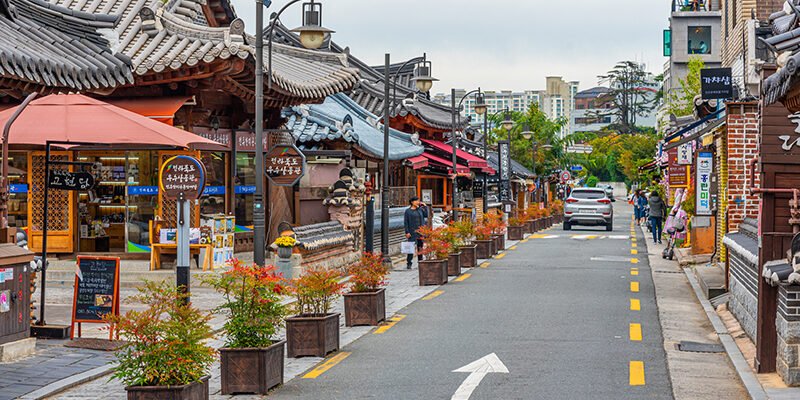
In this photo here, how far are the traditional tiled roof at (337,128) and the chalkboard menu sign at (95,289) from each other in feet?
49.3

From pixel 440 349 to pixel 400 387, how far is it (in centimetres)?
251

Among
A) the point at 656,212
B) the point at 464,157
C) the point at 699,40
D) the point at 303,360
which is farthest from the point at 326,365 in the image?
the point at 699,40

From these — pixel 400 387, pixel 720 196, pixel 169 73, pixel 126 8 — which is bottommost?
pixel 400 387

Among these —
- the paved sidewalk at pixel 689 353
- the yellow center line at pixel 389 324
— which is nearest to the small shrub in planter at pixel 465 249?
the paved sidewalk at pixel 689 353

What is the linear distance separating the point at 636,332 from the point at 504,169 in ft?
139

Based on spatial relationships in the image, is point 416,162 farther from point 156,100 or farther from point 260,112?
point 260,112

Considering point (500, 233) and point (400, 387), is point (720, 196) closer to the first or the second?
point (500, 233)

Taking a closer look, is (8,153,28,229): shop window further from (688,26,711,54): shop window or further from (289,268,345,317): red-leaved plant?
(688,26,711,54): shop window

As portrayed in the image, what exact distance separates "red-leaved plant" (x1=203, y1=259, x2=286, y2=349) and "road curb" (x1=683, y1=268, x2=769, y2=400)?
16.2 feet

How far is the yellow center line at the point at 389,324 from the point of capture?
1525 centimetres

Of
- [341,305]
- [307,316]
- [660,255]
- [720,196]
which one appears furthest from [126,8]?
[660,255]

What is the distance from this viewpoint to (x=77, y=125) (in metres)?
13.8

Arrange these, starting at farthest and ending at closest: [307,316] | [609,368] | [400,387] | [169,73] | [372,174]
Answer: [372,174] < [169,73] < [307,316] < [609,368] < [400,387]

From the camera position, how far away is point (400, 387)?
435 inches
